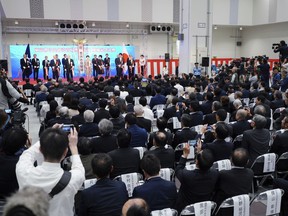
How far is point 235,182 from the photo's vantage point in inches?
121

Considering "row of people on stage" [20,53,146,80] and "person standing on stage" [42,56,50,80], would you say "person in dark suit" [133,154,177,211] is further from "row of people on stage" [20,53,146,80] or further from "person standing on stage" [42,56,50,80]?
"person standing on stage" [42,56,50,80]

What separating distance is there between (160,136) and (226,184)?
1013 millimetres

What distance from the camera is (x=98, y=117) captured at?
238 inches

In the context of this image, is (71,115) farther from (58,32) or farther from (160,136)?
(58,32)

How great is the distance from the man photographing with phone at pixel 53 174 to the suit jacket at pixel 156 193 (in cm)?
66

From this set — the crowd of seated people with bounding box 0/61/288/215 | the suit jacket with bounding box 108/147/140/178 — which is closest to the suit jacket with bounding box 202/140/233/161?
the crowd of seated people with bounding box 0/61/288/215

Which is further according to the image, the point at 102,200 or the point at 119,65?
the point at 119,65

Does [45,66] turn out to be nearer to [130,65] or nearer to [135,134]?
[130,65]

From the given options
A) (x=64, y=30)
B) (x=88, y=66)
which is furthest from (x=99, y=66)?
(x=64, y=30)

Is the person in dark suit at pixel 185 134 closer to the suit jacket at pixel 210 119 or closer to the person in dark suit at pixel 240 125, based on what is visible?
the person in dark suit at pixel 240 125

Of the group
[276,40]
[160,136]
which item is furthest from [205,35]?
[160,136]

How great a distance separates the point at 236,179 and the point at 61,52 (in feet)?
57.2

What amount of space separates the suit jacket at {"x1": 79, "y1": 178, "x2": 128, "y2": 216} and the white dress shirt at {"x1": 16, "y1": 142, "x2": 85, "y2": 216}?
298mm

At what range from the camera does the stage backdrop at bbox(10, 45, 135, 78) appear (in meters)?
18.1
